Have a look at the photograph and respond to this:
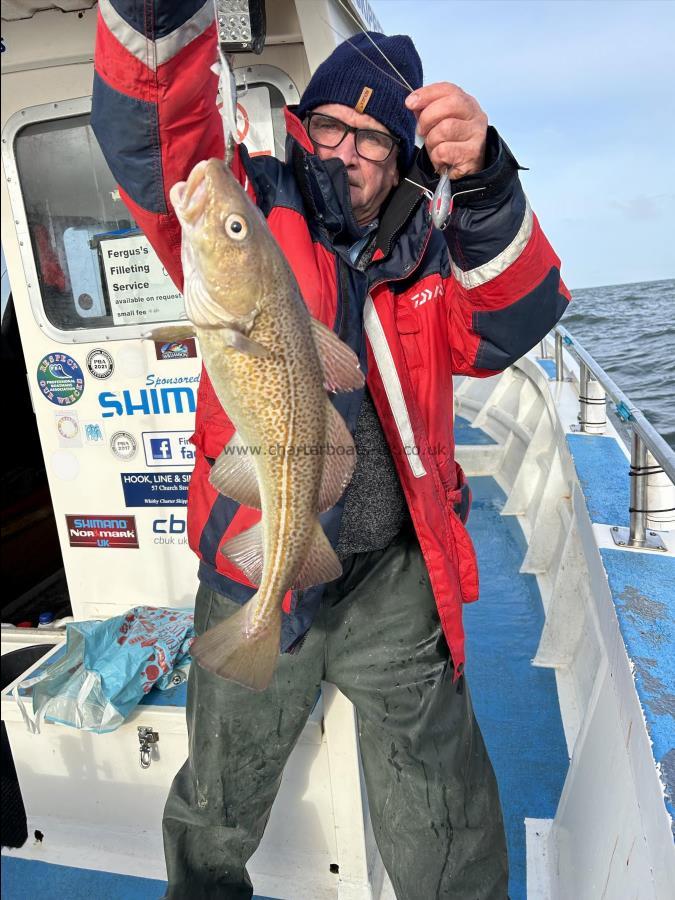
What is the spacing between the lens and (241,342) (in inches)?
50.1

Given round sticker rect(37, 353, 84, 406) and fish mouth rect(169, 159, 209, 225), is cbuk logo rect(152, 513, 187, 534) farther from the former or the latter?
fish mouth rect(169, 159, 209, 225)

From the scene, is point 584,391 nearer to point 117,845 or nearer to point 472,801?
point 472,801

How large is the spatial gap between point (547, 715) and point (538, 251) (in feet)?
9.15

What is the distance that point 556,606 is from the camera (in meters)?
3.96

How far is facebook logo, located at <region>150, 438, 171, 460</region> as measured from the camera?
3.33m

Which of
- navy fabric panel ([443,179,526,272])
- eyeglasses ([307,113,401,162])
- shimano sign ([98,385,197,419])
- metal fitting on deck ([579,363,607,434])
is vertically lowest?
metal fitting on deck ([579,363,607,434])

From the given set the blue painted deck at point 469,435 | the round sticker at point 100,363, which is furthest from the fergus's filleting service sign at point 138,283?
the blue painted deck at point 469,435

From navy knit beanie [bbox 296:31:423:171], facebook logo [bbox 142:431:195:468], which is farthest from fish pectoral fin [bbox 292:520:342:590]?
facebook logo [bbox 142:431:195:468]

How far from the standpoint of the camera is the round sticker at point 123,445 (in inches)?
133

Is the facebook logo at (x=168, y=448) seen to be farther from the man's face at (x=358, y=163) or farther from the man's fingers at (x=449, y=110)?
the man's fingers at (x=449, y=110)

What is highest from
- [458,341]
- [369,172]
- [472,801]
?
[369,172]

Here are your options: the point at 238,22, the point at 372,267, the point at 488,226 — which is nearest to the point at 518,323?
the point at 488,226

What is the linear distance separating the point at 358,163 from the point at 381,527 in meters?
1.17

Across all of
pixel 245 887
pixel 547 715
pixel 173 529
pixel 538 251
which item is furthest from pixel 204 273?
pixel 547 715
